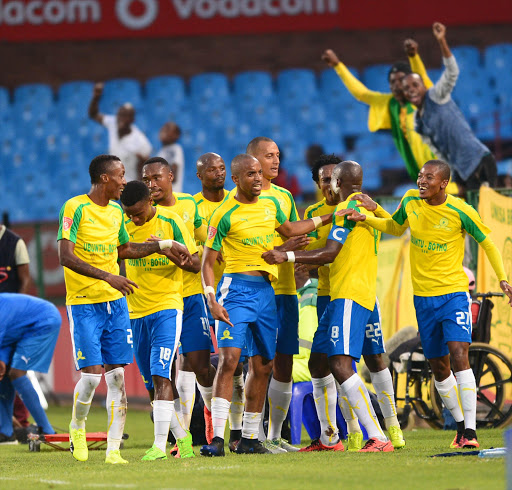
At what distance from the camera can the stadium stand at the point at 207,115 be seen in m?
21.6

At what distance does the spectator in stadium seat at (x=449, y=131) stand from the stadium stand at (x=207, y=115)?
8624mm

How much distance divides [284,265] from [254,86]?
559 inches

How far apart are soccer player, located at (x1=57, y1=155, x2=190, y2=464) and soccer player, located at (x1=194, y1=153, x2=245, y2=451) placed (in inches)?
41.0

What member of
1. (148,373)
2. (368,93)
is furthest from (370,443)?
(368,93)

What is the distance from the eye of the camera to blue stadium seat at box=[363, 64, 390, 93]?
21.5 meters

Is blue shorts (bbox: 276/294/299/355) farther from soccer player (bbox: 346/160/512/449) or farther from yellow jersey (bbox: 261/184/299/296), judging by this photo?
soccer player (bbox: 346/160/512/449)

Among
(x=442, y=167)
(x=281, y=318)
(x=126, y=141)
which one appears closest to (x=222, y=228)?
(x=281, y=318)

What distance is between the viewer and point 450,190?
41.4 feet

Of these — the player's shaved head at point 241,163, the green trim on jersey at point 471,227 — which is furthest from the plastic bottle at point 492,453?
the player's shaved head at point 241,163

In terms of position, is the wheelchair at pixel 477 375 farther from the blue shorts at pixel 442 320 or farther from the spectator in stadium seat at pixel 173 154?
the spectator in stadium seat at pixel 173 154

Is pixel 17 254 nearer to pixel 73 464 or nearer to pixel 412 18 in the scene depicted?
pixel 73 464

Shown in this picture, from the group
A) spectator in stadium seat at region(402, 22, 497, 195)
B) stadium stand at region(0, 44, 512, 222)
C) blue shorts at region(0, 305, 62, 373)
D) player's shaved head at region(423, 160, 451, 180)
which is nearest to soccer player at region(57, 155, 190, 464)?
player's shaved head at region(423, 160, 451, 180)

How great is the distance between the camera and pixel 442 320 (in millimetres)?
7918

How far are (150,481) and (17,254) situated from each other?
5.83 m
